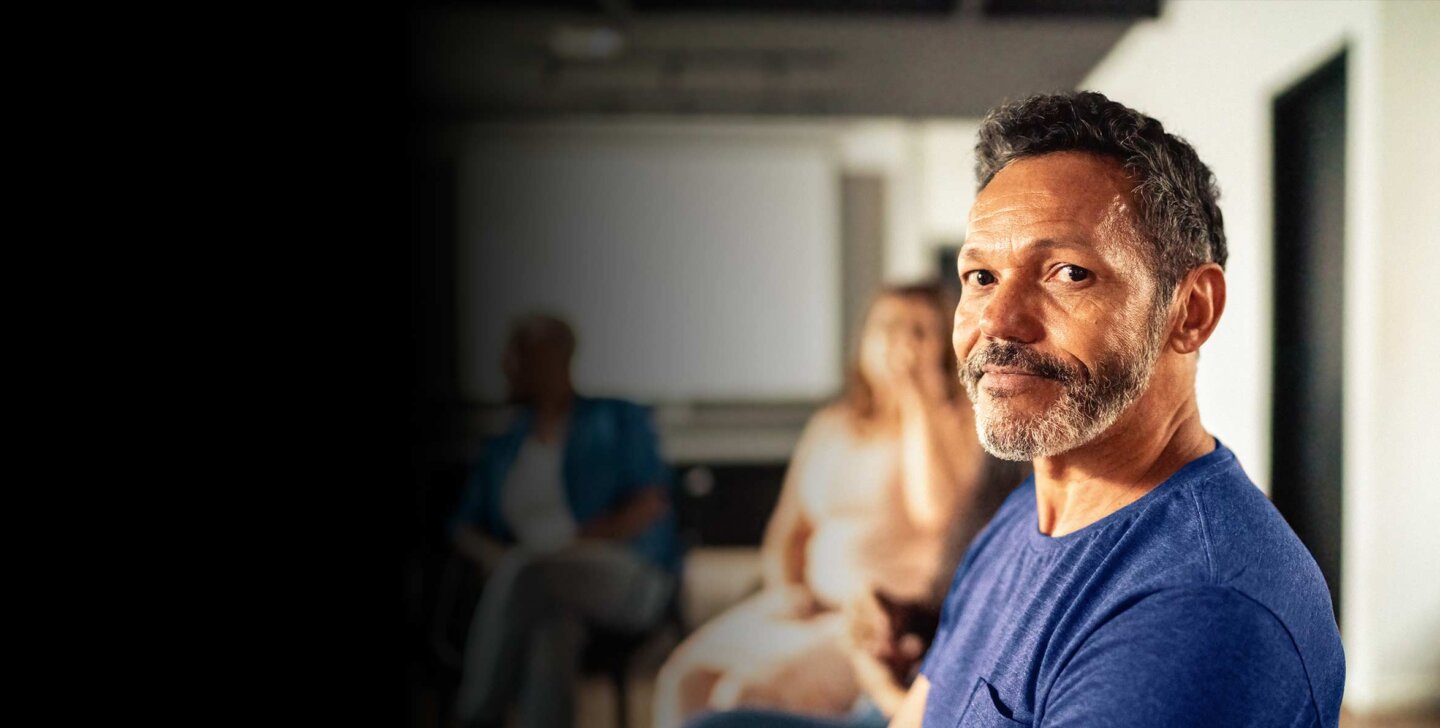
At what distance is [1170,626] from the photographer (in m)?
0.39

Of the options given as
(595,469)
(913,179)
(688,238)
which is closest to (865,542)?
(595,469)

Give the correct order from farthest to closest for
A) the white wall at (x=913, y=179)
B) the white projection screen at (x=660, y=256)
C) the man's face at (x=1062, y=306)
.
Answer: the white wall at (x=913, y=179) → the white projection screen at (x=660, y=256) → the man's face at (x=1062, y=306)

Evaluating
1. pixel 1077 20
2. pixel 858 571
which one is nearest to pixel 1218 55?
pixel 1077 20

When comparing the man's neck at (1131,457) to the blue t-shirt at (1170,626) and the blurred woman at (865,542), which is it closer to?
the blue t-shirt at (1170,626)

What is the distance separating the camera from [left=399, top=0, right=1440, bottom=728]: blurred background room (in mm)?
767

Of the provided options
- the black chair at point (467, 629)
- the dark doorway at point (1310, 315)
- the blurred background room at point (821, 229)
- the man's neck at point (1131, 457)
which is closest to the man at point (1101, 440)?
the man's neck at point (1131, 457)

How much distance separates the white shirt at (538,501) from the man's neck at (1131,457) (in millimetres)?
1020

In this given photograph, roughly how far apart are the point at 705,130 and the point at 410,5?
870 mm

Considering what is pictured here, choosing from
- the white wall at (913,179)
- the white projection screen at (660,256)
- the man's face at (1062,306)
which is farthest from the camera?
the white wall at (913,179)

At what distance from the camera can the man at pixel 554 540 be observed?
1344 millimetres

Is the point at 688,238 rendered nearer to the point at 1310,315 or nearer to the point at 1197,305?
the point at 1310,315

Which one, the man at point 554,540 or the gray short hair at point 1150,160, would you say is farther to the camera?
the man at point 554,540

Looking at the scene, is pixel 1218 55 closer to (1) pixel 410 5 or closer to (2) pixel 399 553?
(1) pixel 410 5

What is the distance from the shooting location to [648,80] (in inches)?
54.4
